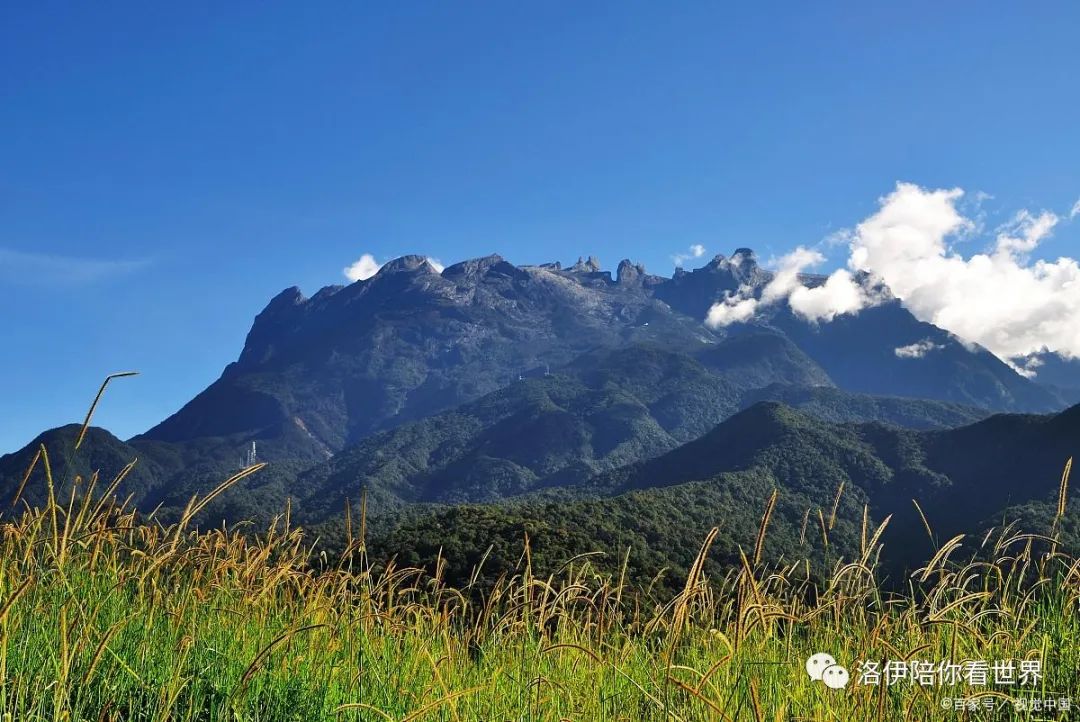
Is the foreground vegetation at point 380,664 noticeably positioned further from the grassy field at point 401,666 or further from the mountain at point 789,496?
the mountain at point 789,496

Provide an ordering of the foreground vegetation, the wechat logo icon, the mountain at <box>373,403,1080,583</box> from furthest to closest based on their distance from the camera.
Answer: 1. the mountain at <box>373,403,1080,583</box>
2. the wechat logo icon
3. the foreground vegetation

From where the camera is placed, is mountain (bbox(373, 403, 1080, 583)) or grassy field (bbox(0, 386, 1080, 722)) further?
mountain (bbox(373, 403, 1080, 583))

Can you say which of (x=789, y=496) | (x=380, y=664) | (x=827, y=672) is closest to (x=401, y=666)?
(x=380, y=664)

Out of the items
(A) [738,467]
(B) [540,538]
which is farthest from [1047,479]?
(B) [540,538]

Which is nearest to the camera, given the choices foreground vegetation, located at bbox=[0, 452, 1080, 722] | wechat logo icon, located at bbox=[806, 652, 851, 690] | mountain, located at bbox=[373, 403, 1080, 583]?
foreground vegetation, located at bbox=[0, 452, 1080, 722]

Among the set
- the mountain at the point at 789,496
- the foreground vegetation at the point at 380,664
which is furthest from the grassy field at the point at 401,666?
the mountain at the point at 789,496

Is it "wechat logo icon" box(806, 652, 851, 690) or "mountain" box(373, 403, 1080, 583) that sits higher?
"wechat logo icon" box(806, 652, 851, 690)

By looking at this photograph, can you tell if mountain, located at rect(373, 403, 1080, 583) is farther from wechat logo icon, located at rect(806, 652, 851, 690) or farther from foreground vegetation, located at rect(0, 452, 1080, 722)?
wechat logo icon, located at rect(806, 652, 851, 690)

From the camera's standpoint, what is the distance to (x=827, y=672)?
3.41m

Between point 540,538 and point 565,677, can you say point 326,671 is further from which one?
point 540,538

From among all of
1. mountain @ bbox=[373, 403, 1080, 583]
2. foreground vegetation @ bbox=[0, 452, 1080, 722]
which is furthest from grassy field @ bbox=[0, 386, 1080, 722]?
mountain @ bbox=[373, 403, 1080, 583]

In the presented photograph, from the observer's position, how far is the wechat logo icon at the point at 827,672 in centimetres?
327

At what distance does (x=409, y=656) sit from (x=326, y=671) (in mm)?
941

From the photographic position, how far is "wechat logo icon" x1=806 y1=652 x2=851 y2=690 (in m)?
3.27
